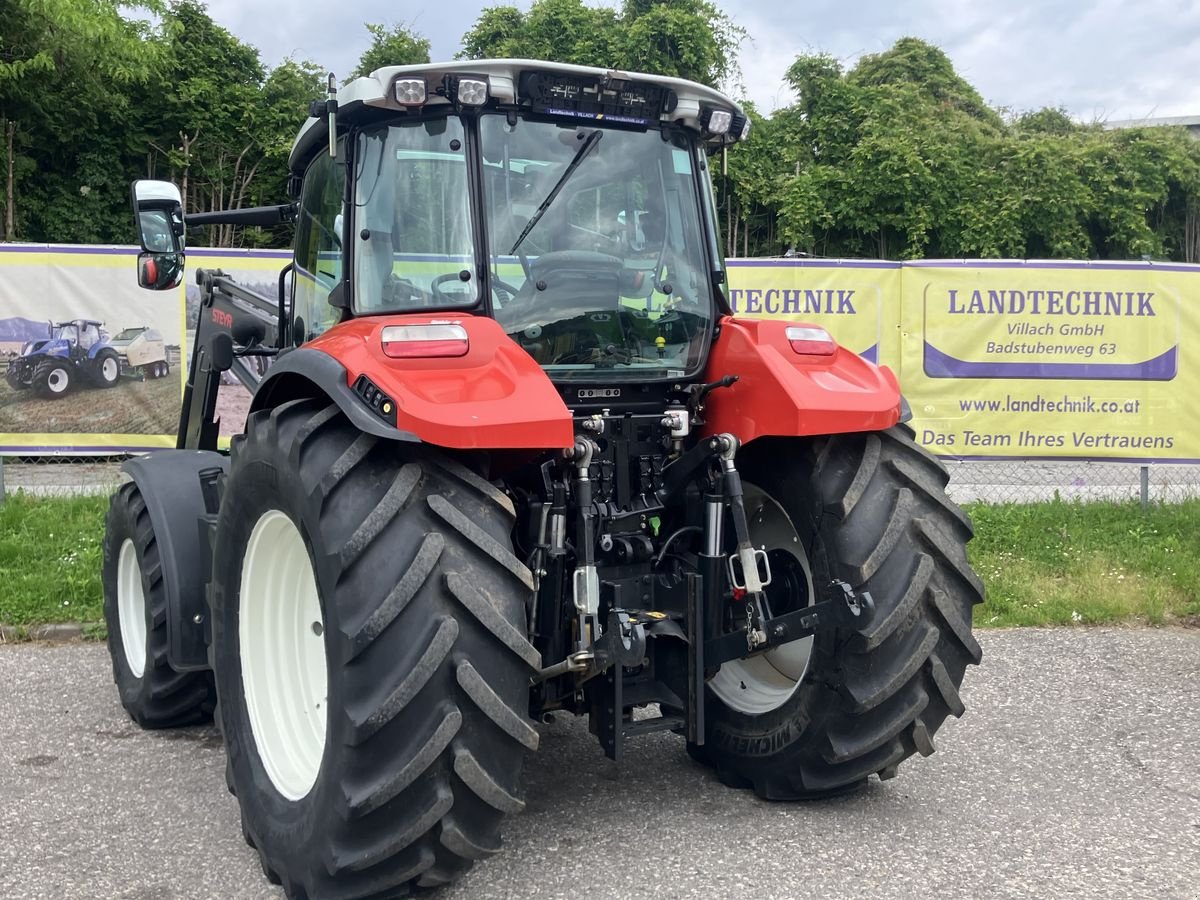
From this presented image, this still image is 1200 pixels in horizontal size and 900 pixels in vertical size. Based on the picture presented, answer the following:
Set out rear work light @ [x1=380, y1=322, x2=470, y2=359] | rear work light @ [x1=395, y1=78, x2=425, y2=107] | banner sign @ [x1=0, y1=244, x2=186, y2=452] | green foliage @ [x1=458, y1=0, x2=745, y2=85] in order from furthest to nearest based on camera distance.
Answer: green foliage @ [x1=458, y1=0, x2=745, y2=85], banner sign @ [x1=0, y1=244, x2=186, y2=452], rear work light @ [x1=395, y1=78, x2=425, y2=107], rear work light @ [x1=380, y1=322, x2=470, y2=359]

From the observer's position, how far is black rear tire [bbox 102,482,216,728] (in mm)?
4664

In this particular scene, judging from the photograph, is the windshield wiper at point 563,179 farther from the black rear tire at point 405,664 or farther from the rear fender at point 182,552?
the rear fender at point 182,552

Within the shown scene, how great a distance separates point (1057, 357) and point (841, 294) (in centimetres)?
174

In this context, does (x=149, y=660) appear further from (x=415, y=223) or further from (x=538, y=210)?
(x=538, y=210)

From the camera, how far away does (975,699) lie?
5211mm

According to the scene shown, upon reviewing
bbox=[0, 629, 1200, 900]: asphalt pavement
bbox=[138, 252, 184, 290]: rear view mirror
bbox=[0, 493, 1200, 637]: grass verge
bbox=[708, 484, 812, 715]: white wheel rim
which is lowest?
bbox=[0, 629, 1200, 900]: asphalt pavement

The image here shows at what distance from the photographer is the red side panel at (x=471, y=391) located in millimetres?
2955

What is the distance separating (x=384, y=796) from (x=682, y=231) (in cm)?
224

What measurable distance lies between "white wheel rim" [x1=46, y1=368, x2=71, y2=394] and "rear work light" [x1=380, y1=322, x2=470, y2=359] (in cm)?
647

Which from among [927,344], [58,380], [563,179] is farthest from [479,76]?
[58,380]

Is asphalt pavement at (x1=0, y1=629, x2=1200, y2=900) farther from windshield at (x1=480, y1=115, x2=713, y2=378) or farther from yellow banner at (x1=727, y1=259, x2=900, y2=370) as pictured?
yellow banner at (x1=727, y1=259, x2=900, y2=370)

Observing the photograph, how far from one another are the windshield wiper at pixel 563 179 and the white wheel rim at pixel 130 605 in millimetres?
2712

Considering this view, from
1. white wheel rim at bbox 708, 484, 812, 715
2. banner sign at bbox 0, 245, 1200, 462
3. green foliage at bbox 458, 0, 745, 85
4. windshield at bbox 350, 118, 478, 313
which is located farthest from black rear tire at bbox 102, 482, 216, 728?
green foliage at bbox 458, 0, 745, 85

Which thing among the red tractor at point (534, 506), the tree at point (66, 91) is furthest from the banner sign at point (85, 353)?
the tree at point (66, 91)
